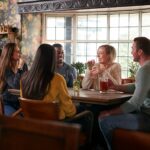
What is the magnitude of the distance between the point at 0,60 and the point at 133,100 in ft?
5.94

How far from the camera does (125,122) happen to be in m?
3.20

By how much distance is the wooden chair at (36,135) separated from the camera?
1039mm

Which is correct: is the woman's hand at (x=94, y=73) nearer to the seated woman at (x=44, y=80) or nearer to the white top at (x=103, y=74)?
the white top at (x=103, y=74)

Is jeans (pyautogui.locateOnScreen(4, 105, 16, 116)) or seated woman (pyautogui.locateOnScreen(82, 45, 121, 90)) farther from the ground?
seated woman (pyautogui.locateOnScreen(82, 45, 121, 90))

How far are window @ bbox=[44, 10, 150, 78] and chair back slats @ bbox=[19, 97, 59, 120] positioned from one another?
12.7 ft

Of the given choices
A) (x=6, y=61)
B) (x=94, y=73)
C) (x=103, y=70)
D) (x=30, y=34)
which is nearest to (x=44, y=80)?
(x=6, y=61)

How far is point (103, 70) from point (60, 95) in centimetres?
135

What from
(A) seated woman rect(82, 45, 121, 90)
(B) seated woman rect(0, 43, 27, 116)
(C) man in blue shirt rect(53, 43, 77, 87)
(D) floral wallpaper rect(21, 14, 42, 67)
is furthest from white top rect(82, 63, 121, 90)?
(D) floral wallpaper rect(21, 14, 42, 67)

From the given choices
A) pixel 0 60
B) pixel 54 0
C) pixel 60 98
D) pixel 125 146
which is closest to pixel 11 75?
pixel 0 60

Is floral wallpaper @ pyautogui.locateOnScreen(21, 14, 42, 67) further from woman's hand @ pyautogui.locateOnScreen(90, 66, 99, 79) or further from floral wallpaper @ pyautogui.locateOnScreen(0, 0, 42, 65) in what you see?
woman's hand @ pyautogui.locateOnScreen(90, 66, 99, 79)

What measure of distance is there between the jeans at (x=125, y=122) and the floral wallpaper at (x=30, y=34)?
12.2 ft

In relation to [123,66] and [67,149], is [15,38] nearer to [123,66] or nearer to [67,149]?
[123,66]

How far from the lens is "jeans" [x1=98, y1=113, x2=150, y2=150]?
3168 mm

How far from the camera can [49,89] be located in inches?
114
